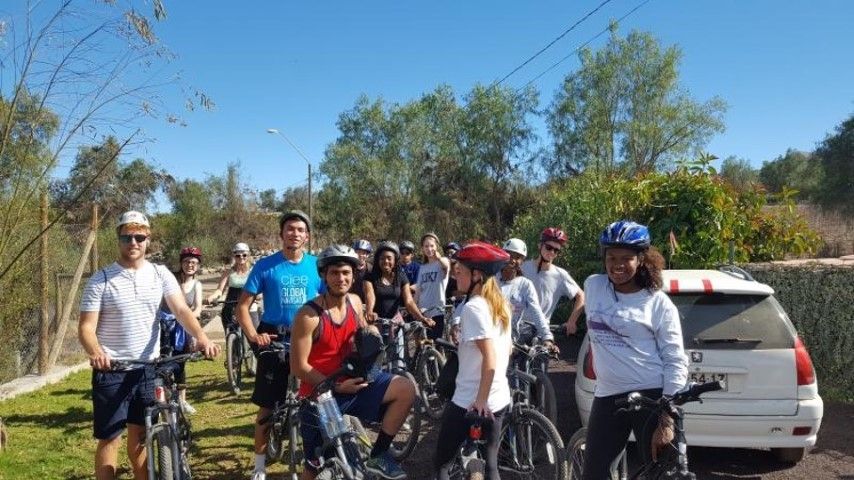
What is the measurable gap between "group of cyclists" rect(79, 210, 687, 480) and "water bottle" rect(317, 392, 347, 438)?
0.11 metres

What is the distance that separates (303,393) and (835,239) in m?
26.2

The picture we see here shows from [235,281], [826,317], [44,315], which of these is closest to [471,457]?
[826,317]

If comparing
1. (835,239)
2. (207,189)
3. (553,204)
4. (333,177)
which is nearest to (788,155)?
(835,239)

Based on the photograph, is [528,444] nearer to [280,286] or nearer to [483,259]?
[483,259]

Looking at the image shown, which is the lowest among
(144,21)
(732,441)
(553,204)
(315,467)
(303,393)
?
(732,441)

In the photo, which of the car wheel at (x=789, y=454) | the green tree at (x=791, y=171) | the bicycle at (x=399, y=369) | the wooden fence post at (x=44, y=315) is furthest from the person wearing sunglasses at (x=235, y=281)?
the green tree at (x=791, y=171)

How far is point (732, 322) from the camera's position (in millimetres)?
4453

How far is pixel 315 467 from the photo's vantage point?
334 cm

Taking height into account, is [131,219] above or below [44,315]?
above

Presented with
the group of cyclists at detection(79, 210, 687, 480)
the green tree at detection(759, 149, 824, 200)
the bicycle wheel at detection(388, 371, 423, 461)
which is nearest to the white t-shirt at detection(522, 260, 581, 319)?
the group of cyclists at detection(79, 210, 687, 480)

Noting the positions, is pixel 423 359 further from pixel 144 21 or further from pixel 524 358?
pixel 144 21

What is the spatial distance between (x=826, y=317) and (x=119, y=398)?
6996mm

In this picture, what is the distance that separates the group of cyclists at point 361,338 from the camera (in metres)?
2.94

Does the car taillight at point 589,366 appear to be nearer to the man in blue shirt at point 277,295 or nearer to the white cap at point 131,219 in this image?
the man in blue shirt at point 277,295
